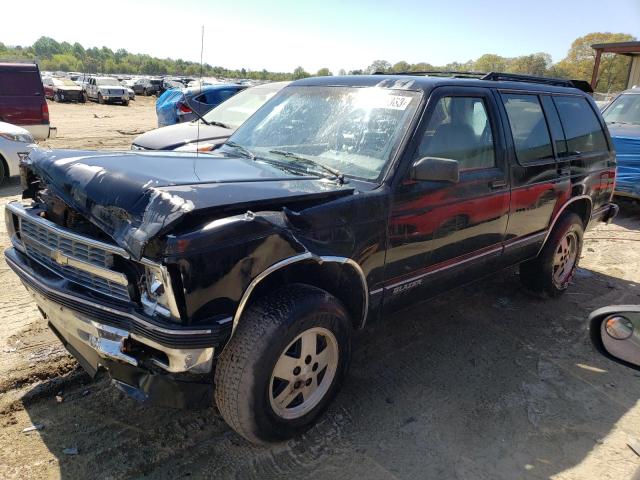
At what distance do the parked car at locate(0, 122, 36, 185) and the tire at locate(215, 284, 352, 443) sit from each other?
7769 millimetres

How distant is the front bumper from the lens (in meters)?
2.22

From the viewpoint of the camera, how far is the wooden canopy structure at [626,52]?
21.9 metres

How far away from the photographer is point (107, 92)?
33438 millimetres

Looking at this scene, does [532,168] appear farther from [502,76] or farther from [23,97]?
→ [23,97]

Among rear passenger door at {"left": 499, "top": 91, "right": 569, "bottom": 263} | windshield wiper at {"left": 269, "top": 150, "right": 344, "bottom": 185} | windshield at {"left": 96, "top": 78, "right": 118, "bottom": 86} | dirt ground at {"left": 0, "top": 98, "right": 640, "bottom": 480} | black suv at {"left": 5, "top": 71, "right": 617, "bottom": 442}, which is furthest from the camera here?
windshield at {"left": 96, "top": 78, "right": 118, "bottom": 86}

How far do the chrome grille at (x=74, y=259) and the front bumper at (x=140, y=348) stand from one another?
81mm

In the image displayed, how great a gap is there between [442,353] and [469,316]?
2.73 ft

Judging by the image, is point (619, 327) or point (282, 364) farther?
point (282, 364)

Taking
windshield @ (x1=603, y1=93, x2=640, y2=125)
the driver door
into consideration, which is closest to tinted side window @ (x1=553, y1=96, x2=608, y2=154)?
the driver door

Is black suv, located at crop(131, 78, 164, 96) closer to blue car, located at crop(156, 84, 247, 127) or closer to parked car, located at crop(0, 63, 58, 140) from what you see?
parked car, located at crop(0, 63, 58, 140)

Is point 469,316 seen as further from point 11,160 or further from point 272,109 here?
point 11,160

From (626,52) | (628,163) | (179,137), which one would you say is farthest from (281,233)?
(626,52)

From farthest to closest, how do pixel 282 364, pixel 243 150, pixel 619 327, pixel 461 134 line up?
pixel 243 150 → pixel 461 134 → pixel 282 364 → pixel 619 327

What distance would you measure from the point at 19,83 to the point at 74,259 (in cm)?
955
